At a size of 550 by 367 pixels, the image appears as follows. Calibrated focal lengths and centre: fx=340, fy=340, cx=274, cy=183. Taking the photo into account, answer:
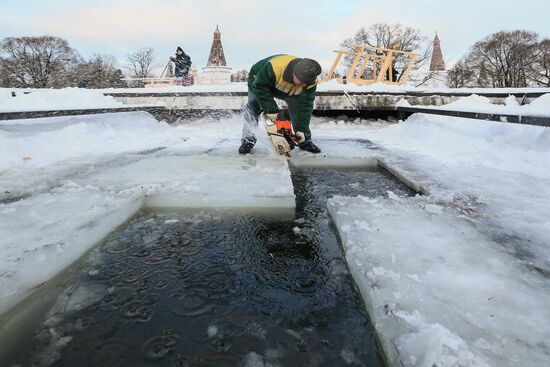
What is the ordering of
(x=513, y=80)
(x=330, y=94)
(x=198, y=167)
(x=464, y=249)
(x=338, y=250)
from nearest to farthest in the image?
(x=464, y=249), (x=338, y=250), (x=198, y=167), (x=330, y=94), (x=513, y=80)

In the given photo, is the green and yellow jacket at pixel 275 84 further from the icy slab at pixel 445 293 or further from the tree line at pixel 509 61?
the tree line at pixel 509 61

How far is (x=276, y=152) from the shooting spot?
170 inches

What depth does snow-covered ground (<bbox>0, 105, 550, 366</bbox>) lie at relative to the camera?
42.3 inches

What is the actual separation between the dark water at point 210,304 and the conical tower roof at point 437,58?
40.9 meters

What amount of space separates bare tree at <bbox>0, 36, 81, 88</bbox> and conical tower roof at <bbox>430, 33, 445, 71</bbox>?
3777cm

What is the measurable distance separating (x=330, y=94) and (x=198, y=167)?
18.1 feet

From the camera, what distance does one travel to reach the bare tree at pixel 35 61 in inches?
1211

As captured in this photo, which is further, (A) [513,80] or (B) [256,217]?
(A) [513,80]

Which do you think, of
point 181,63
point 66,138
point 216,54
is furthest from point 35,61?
point 66,138

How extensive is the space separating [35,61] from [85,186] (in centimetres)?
3712

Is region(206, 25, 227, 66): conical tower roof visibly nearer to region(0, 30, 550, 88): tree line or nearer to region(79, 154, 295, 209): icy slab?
region(0, 30, 550, 88): tree line

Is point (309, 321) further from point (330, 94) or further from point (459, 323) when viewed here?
point (330, 94)

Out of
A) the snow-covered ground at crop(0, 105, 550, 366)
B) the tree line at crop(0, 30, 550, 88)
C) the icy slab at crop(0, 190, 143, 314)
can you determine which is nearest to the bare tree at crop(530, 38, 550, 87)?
the tree line at crop(0, 30, 550, 88)

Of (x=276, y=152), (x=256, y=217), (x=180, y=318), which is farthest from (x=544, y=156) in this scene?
(x=180, y=318)
